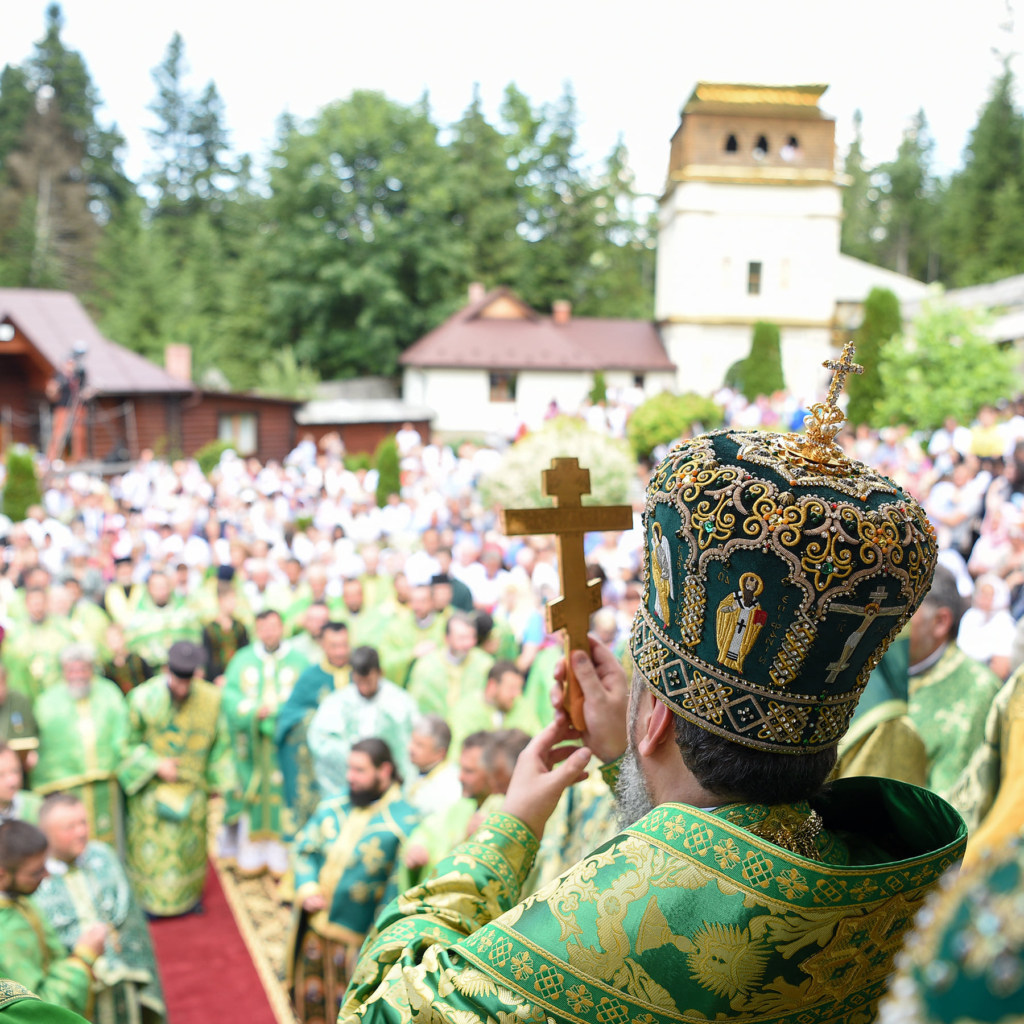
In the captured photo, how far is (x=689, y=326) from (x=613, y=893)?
121 ft

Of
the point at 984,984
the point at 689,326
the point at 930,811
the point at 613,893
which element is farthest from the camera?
the point at 689,326

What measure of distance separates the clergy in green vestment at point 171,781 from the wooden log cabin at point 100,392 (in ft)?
64.1

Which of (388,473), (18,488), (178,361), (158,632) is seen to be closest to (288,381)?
(178,361)

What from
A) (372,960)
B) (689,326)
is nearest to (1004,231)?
(689,326)

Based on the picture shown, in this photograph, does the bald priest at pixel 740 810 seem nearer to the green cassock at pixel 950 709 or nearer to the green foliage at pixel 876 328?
the green cassock at pixel 950 709

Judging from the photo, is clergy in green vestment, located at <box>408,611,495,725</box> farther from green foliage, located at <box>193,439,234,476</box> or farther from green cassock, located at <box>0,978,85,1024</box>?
green foliage, located at <box>193,439,234,476</box>

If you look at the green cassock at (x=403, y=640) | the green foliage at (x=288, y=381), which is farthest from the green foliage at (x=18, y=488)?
the green foliage at (x=288, y=381)

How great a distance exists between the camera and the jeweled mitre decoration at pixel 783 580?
Result: 4.79 ft

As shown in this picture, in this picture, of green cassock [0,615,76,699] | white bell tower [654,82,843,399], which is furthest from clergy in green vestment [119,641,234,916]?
white bell tower [654,82,843,399]

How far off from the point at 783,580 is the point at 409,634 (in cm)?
746

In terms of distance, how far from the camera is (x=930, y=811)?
1.63 m

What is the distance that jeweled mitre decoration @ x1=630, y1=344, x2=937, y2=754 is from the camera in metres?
1.46

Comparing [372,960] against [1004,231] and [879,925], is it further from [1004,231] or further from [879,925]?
[1004,231]

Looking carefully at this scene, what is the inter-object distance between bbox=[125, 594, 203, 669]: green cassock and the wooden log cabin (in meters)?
17.7
